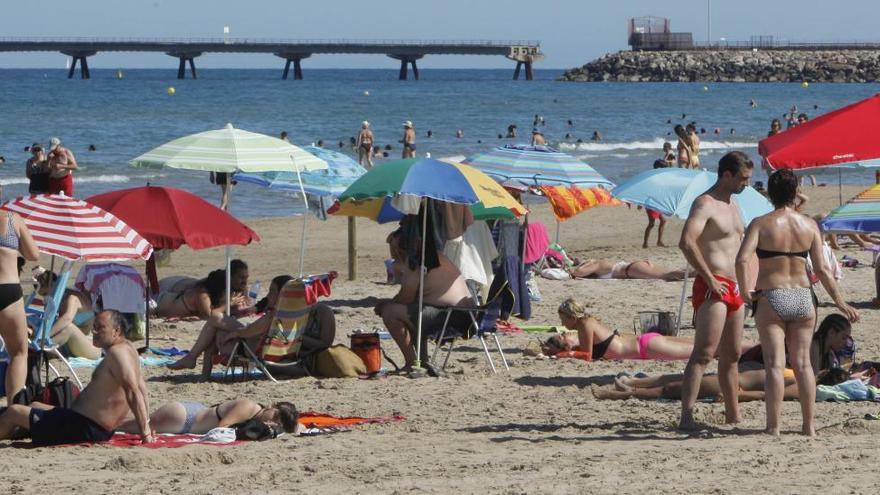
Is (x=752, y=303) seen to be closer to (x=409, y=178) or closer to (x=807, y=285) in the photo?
(x=807, y=285)

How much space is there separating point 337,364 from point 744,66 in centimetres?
9563

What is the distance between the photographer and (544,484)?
544 centimetres

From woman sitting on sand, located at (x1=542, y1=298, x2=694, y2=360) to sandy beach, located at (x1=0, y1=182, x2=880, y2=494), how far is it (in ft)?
0.47

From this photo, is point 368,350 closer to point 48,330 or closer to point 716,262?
point 48,330

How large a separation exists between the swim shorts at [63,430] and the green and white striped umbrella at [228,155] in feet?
11.3

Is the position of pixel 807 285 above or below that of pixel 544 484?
above

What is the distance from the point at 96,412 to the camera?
631 centimetres

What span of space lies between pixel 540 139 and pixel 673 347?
862cm

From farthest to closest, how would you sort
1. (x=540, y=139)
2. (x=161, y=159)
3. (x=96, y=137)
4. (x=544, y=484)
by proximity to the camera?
(x=96, y=137) → (x=540, y=139) → (x=161, y=159) → (x=544, y=484)

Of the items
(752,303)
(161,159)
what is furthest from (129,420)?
(161,159)

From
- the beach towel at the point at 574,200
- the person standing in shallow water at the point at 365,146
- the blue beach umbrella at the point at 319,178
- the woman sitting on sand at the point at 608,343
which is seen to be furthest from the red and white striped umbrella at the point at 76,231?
the person standing in shallow water at the point at 365,146

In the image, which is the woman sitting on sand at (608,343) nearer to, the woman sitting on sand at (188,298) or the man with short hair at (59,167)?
the woman sitting on sand at (188,298)

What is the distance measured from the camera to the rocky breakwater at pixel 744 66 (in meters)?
96.1

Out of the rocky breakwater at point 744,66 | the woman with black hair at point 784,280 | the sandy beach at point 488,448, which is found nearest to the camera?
the sandy beach at point 488,448
